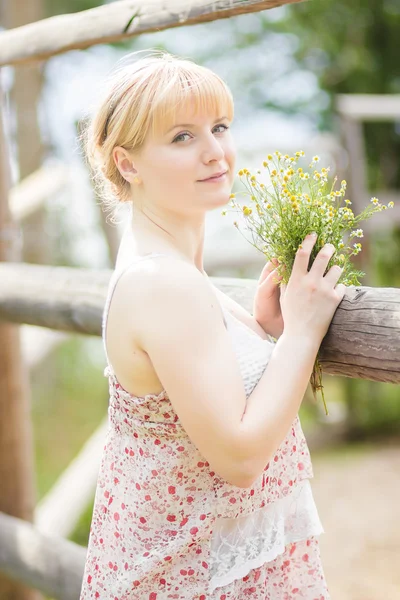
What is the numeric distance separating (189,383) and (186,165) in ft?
1.24

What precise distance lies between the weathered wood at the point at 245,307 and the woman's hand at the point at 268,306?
12 centimetres

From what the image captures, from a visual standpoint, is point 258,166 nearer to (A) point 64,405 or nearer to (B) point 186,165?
(A) point 64,405

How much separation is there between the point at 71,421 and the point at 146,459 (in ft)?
18.8

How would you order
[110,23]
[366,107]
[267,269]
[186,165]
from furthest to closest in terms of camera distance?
[366,107] < [110,23] < [267,269] < [186,165]

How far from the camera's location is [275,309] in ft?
4.69

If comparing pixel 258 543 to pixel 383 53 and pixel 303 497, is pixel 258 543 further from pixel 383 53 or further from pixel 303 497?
pixel 383 53

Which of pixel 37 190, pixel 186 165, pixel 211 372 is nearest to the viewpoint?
pixel 211 372

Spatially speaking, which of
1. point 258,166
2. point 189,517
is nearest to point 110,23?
point 189,517

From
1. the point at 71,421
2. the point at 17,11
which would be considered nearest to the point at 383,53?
the point at 17,11

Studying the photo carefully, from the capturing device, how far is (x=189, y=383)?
3.77 ft

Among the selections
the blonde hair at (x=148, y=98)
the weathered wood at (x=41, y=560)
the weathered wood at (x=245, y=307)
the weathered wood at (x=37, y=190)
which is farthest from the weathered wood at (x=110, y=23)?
the weathered wood at (x=37, y=190)

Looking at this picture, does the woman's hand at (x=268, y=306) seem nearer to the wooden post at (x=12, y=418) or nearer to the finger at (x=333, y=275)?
the finger at (x=333, y=275)

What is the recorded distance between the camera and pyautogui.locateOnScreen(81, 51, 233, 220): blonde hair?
1.23 metres

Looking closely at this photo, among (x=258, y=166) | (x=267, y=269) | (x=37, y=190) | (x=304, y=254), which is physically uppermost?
(x=304, y=254)
